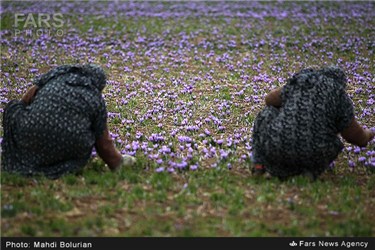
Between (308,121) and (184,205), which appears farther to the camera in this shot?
(308,121)

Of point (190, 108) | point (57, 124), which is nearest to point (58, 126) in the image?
point (57, 124)

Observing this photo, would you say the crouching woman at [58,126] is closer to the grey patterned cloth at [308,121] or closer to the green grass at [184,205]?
the green grass at [184,205]

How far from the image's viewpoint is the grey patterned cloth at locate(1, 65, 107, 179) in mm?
5293

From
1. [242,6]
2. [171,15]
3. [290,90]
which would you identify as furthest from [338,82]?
[242,6]

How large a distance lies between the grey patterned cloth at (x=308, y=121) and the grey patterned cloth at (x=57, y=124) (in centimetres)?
207

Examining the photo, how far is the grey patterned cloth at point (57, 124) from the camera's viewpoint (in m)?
5.29

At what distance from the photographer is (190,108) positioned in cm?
845

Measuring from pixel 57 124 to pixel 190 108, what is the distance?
3.55m
